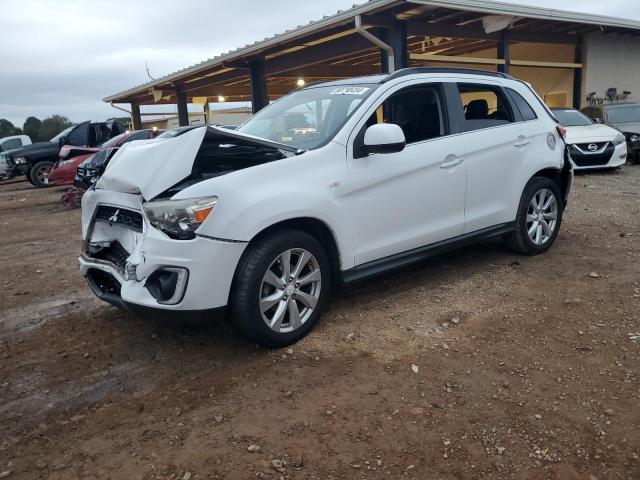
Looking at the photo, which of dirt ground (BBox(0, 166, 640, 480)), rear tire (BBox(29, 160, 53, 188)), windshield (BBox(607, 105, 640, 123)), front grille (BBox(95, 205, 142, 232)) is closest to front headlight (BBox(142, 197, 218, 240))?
front grille (BBox(95, 205, 142, 232))

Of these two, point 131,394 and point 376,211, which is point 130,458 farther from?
point 376,211

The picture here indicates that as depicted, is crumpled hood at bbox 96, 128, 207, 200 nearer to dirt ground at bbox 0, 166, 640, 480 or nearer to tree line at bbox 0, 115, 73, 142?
dirt ground at bbox 0, 166, 640, 480

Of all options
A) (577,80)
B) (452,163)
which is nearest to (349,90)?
(452,163)

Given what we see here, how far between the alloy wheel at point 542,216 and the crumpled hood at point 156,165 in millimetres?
3321

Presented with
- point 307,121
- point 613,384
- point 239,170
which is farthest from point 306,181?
point 613,384

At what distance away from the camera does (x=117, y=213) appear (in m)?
3.62

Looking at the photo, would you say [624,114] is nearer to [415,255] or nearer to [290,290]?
[415,255]

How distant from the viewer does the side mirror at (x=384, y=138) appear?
12.0 ft

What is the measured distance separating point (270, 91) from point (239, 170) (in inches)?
863

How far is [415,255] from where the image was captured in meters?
4.22

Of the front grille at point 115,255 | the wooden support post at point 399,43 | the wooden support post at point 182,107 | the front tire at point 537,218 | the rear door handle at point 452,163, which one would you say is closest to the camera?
the front grille at point 115,255

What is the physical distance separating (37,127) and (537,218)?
6959 centimetres

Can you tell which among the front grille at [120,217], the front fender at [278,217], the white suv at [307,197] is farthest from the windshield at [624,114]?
the front grille at [120,217]

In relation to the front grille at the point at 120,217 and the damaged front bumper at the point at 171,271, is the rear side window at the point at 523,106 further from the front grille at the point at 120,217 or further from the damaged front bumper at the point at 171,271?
the front grille at the point at 120,217
